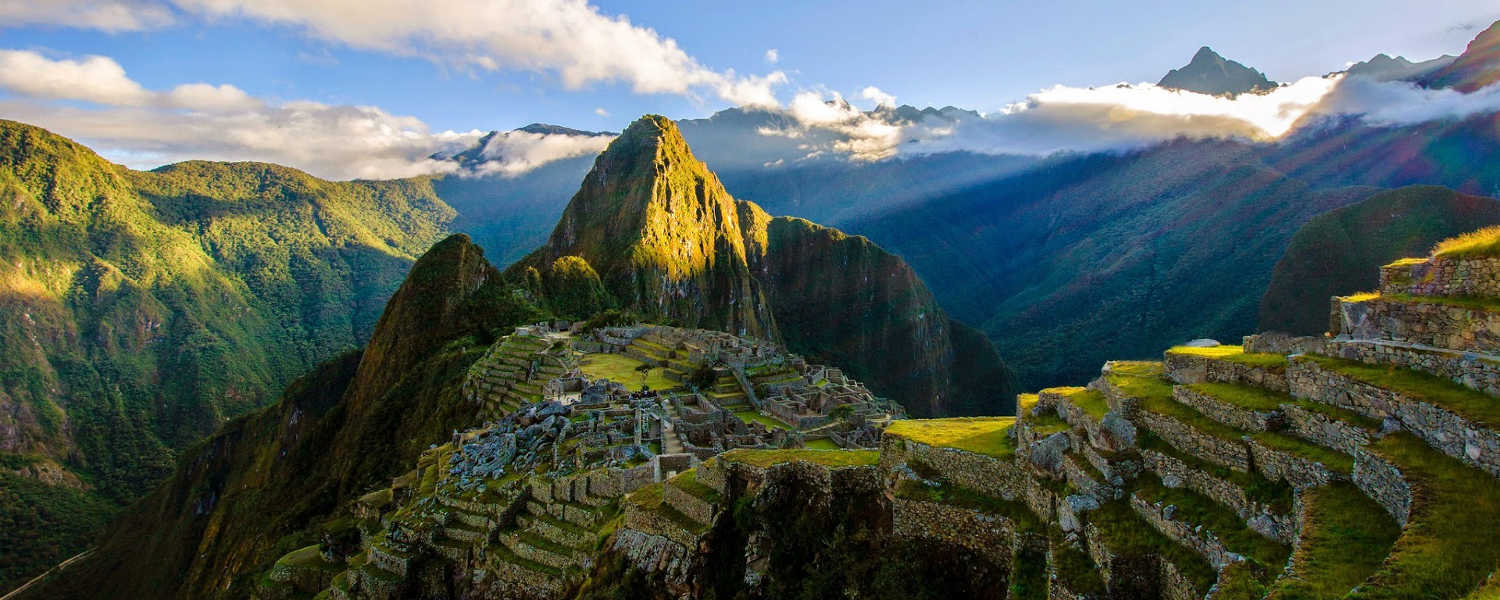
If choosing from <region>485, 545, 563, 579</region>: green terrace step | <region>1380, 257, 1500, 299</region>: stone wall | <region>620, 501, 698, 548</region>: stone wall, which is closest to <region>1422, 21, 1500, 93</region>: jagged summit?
<region>1380, 257, 1500, 299</region>: stone wall

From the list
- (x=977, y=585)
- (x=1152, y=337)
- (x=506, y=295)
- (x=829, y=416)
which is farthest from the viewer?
(x=1152, y=337)

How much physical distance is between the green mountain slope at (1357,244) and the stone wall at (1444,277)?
117 metres

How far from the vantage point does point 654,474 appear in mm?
19234

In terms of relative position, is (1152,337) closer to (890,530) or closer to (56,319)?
(890,530)

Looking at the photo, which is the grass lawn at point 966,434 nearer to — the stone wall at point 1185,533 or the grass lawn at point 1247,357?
the stone wall at point 1185,533

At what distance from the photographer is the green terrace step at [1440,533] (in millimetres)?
6109

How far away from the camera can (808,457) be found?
16.0 meters

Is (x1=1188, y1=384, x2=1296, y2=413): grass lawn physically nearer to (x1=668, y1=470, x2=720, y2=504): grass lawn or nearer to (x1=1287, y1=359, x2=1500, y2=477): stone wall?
(x1=1287, y1=359, x2=1500, y2=477): stone wall

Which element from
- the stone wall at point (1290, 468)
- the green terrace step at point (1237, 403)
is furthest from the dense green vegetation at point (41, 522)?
the stone wall at point (1290, 468)

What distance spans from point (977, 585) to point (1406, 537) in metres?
6.94

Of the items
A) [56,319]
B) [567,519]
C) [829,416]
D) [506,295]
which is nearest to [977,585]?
[567,519]

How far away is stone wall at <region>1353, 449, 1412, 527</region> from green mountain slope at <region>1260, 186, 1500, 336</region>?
121714 millimetres

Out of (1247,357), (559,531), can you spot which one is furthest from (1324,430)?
(559,531)

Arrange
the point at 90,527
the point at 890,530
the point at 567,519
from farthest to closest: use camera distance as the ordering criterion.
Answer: the point at 90,527, the point at 567,519, the point at 890,530
